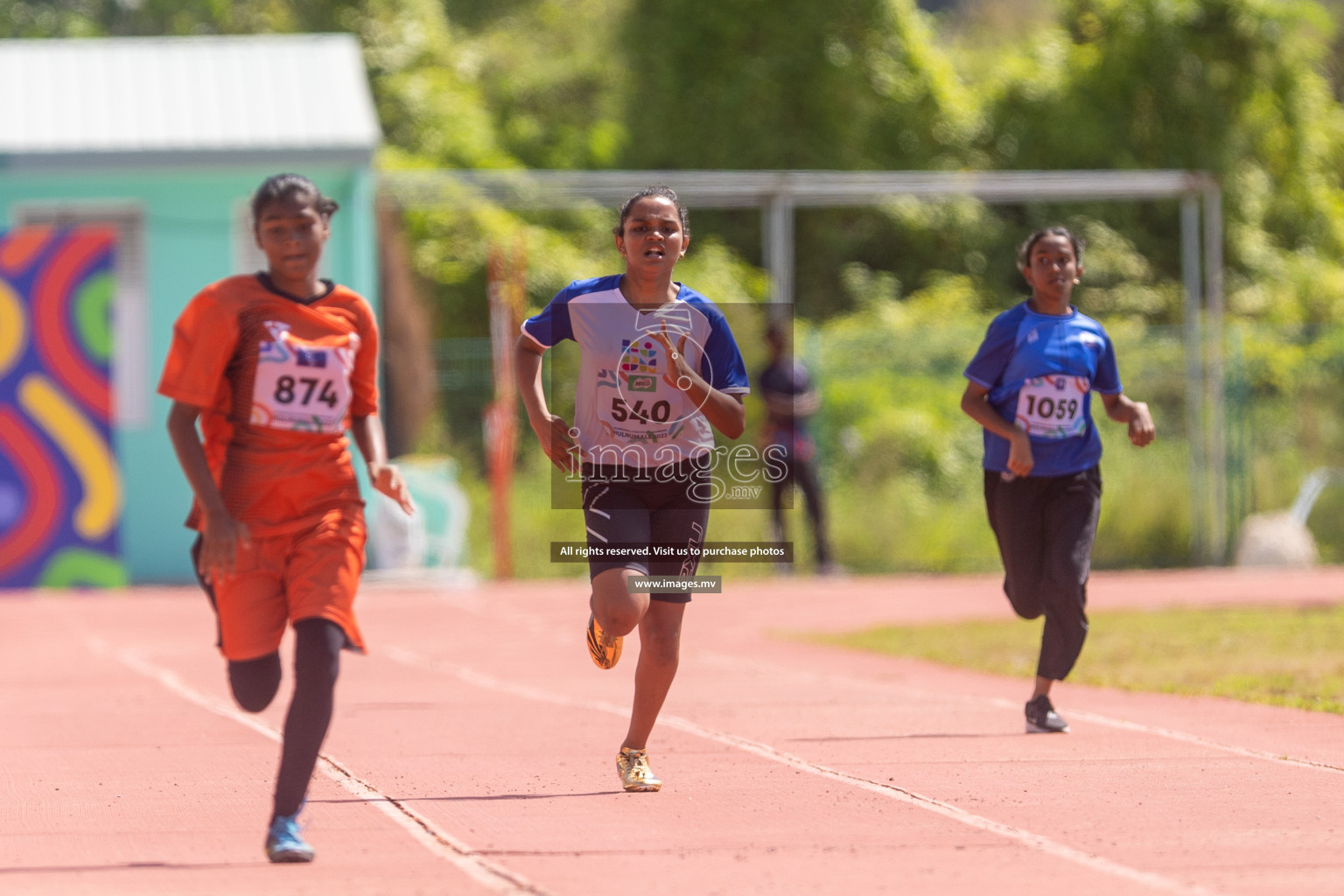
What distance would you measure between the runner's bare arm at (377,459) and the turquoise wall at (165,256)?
41.3ft

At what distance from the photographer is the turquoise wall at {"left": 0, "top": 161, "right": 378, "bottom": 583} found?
18578mm

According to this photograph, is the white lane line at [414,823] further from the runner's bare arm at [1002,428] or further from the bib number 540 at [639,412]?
the runner's bare arm at [1002,428]

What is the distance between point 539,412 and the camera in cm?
672

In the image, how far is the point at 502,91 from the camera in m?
33.1

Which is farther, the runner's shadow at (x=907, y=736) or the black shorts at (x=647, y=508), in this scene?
the runner's shadow at (x=907, y=736)

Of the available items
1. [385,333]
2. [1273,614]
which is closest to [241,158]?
[385,333]

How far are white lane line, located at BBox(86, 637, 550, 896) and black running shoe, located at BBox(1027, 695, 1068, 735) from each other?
291 centimetres

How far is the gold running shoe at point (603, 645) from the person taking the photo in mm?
6926

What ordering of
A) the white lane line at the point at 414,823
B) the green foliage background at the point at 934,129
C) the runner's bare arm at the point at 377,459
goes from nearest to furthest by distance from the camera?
the white lane line at the point at 414,823
the runner's bare arm at the point at 377,459
the green foliage background at the point at 934,129

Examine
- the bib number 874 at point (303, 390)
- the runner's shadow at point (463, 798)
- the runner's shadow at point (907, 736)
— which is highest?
the bib number 874 at point (303, 390)

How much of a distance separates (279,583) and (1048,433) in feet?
13.2

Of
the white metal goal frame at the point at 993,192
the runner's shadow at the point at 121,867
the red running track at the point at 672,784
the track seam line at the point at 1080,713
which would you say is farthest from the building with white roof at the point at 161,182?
the runner's shadow at the point at 121,867

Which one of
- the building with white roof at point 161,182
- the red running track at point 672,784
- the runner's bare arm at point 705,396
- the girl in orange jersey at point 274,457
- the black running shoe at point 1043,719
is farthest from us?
the building with white roof at point 161,182

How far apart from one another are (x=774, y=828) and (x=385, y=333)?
15.4 metres
